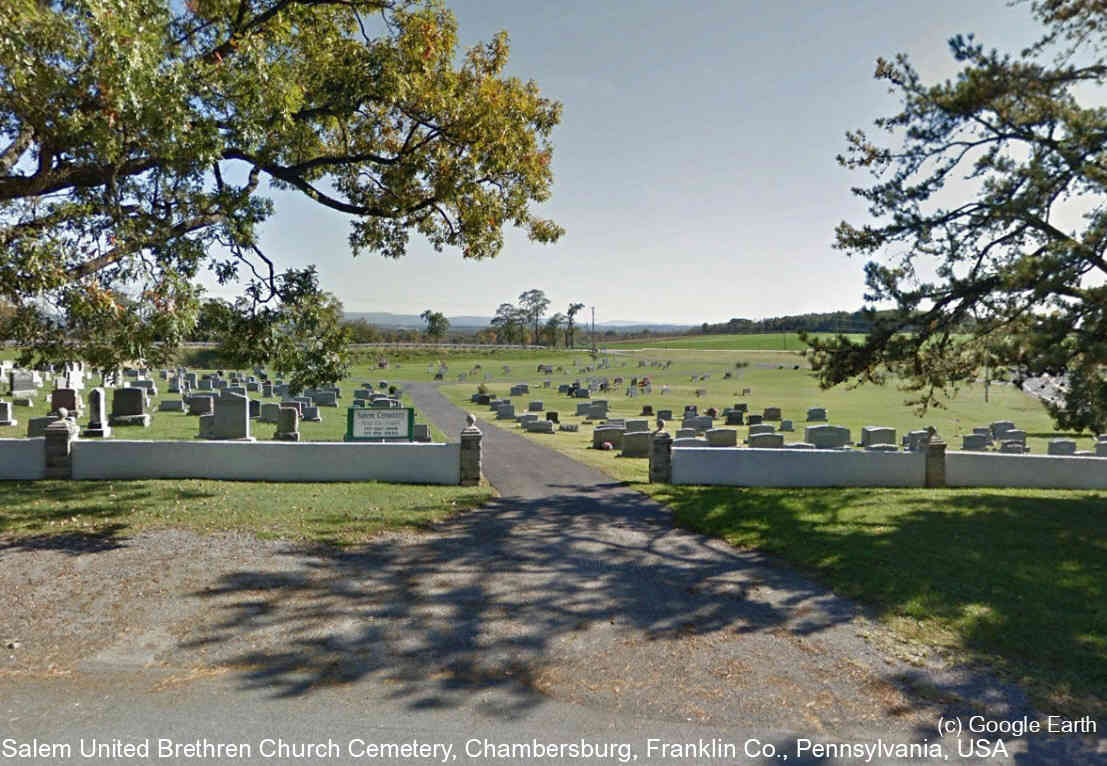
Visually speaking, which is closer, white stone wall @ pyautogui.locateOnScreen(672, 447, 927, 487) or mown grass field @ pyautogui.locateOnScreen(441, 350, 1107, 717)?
mown grass field @ pyautogui.locateOnScreen(441, 350, 1107, 717)

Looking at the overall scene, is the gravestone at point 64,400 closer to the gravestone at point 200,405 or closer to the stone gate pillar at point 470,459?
the gravestone at point 200,405

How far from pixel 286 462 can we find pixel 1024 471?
1626 centimetres

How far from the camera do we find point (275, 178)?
11.7 meters

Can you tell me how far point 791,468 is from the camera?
1477cm

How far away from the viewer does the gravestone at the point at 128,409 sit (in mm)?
22188

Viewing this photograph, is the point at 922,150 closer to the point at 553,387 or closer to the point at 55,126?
the point at 55,126

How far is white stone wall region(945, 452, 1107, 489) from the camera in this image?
15.2 meters

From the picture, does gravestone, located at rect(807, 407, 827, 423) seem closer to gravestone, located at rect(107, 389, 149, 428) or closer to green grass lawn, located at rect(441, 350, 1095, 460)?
green grass lawn, located at rect(441, 350, 1095, 460)

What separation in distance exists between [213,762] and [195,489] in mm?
9615

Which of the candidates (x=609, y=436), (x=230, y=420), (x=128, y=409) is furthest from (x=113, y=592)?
(x=128, y=409)

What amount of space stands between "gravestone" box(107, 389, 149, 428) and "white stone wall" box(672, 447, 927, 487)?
1803 centimetres

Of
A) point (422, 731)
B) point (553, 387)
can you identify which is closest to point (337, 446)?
point (422, 731)

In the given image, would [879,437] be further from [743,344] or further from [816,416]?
[743,344]

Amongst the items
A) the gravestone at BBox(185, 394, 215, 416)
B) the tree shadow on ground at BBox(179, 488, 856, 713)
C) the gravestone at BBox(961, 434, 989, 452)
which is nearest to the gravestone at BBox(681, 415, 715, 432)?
the gravestone at BBox(961, 434, 989, 452)
